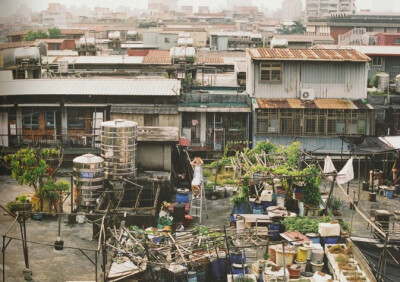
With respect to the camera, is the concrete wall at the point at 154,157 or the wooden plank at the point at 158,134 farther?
the concrete wall at the point at 154,157

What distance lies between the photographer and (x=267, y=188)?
25438mm

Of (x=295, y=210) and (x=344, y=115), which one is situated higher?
(x=344, y=115)

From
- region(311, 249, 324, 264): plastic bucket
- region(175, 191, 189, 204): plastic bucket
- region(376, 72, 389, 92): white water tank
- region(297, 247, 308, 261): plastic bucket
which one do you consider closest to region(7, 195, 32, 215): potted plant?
region(175, 191, 189, 204): plastic bucket

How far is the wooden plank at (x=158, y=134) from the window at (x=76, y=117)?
23.2 feet

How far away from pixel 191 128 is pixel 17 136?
33.2 feet

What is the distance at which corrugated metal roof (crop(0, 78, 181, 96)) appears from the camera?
34750 mm

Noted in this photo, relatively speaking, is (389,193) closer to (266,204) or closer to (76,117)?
(266,204)

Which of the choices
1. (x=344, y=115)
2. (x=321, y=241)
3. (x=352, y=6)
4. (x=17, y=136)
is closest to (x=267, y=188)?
(x=321, y=241)

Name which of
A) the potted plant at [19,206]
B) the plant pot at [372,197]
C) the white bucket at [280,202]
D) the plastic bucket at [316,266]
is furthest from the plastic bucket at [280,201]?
the potted plant at [19,206]

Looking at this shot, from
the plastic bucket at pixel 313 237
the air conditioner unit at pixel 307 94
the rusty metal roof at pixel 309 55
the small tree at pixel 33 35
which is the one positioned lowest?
the plastic bucket at pixel 313 237

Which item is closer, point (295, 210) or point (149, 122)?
point (295, 210)

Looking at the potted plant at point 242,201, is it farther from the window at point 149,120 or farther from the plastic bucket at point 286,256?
the window at point 149,120

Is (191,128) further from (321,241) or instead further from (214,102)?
(321,241)

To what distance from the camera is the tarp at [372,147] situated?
1139 inches
